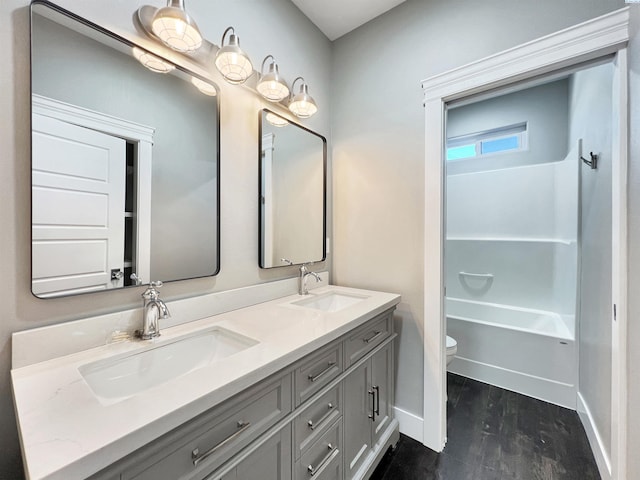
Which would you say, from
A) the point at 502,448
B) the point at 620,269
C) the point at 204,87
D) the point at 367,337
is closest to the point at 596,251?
the point at 620,269

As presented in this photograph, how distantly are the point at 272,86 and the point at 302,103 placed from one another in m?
0.23

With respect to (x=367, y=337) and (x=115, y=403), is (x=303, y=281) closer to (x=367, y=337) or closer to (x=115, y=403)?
(x=367, y=337)

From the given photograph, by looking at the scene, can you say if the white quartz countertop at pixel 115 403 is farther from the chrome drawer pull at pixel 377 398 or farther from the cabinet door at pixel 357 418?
the chrome drawer pull at pixel 377 398

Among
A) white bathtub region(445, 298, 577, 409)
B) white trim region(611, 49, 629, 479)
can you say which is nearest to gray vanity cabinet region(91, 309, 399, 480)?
white trim region(611, 49, 629, 479)

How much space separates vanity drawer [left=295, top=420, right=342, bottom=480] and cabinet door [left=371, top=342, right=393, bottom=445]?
341 mm

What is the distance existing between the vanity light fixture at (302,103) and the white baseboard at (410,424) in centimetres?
199

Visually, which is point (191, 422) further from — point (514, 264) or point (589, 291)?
point (514, 264)

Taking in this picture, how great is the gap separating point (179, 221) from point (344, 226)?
117cm

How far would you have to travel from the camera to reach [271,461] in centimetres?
86

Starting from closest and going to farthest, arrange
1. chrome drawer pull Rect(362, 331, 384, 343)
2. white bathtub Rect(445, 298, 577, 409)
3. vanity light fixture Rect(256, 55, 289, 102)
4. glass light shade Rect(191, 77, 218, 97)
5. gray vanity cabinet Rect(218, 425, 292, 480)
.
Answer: gray vanity cabinet Rect(218, 425, 292, 480), glass light shade Rect(191, 77, 218, 97), chrome drawer pull Rect(362, 331, 384, 343), vanity light fixture Rect(256, 55, 289, 102), white bathtub Rect(445, 298, 577, 409)

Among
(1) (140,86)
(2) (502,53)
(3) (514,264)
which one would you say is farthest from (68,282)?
(3) (514,264)

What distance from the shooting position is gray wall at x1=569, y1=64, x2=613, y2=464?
4.80ft

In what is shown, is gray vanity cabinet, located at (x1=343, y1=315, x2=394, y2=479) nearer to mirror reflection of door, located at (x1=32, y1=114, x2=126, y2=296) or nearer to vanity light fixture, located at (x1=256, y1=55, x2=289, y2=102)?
mirror reflection of door, located at (x1=32, y1=114, x2=126, y2=296)

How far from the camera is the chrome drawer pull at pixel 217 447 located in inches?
26.4
